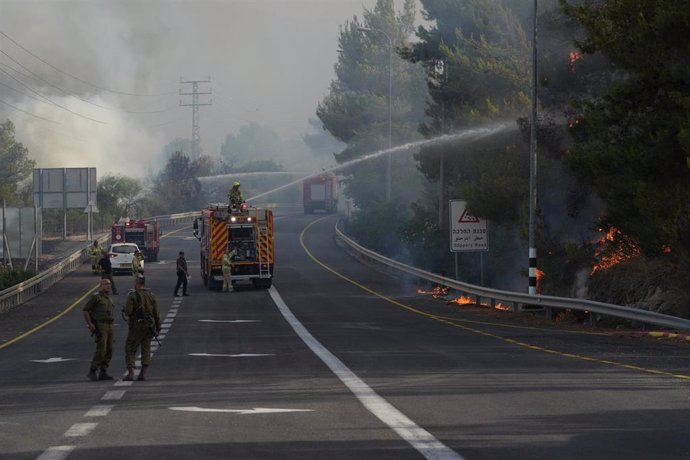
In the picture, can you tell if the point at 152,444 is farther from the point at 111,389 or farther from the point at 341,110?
the point at 341,110

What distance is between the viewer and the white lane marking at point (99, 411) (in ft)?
44.9

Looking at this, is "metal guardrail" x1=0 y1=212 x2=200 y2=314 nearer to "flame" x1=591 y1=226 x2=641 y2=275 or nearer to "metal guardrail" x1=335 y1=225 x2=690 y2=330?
"metal guardrail" x1=335 y1=225 x2=690 y2=330

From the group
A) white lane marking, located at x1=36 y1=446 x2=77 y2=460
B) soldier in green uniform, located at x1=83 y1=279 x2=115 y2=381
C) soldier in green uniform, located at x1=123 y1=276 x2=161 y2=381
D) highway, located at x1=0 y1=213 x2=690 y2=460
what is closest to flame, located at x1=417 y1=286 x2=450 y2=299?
highway, located at x1=0 y1=213 x2=690 y2=460

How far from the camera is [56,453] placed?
1072 centimetres

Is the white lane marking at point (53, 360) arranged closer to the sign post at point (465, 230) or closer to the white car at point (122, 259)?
the sign post at point (465, 230)

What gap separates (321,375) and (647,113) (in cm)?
1508

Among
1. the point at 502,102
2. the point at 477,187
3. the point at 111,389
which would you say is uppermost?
the point at 502,102

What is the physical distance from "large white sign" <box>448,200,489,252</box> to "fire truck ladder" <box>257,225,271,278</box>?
9.41 meters

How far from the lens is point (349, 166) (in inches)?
3986

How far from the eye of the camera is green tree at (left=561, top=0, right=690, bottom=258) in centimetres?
2830

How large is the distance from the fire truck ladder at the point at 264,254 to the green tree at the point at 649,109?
59.3 feet

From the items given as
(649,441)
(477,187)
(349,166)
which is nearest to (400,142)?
(349,166)

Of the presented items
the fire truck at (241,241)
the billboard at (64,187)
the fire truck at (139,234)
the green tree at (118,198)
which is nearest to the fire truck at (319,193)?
the green tree at (118,198)

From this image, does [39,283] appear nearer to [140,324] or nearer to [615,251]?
[615,251]
